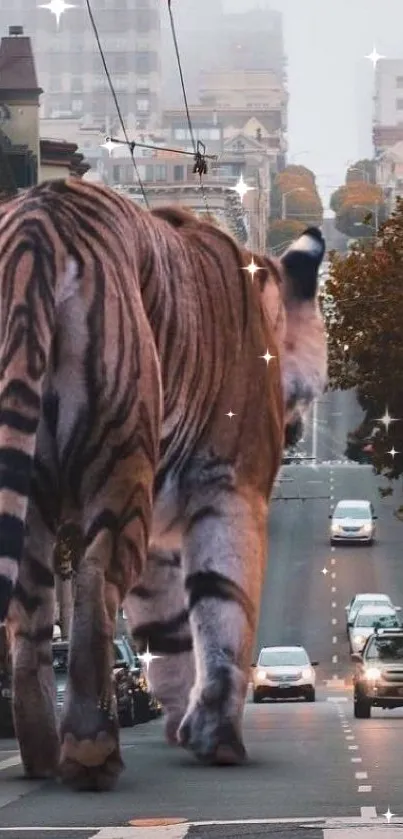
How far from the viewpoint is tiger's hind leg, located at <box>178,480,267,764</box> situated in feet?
56.4

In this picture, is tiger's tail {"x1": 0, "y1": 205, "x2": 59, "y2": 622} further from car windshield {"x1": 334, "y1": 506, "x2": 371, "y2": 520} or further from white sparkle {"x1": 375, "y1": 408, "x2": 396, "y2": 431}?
car windshield {"x1": 334, "y1": 506, "x2": 371, "y2": 520}

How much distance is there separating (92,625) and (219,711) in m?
2.63

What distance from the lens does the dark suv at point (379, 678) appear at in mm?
37781

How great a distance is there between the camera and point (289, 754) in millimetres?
22625

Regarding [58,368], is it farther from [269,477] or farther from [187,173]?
[187,173]

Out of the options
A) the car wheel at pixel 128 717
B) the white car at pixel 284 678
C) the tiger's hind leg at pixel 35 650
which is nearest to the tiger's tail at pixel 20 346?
the tiger's hind leg at pixel 35 650

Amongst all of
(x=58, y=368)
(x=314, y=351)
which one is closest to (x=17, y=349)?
(x=58, y=368)

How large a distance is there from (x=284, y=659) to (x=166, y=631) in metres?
36.3

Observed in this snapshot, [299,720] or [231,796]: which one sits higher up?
[231,796]

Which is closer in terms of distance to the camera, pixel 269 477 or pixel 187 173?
pixel 269 477

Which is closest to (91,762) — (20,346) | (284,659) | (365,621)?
(20,346)

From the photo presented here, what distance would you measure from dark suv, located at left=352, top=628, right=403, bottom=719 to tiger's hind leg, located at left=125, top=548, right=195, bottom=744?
768 inches

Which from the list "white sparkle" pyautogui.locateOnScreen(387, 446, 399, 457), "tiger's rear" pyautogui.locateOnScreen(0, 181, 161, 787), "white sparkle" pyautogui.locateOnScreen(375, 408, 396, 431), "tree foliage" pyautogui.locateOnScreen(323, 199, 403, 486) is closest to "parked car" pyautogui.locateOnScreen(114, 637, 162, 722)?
"tree foliage" pyautogui.locateOnScreen(323, 199, 403, 486)

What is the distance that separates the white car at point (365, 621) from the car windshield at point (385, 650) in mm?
29124
